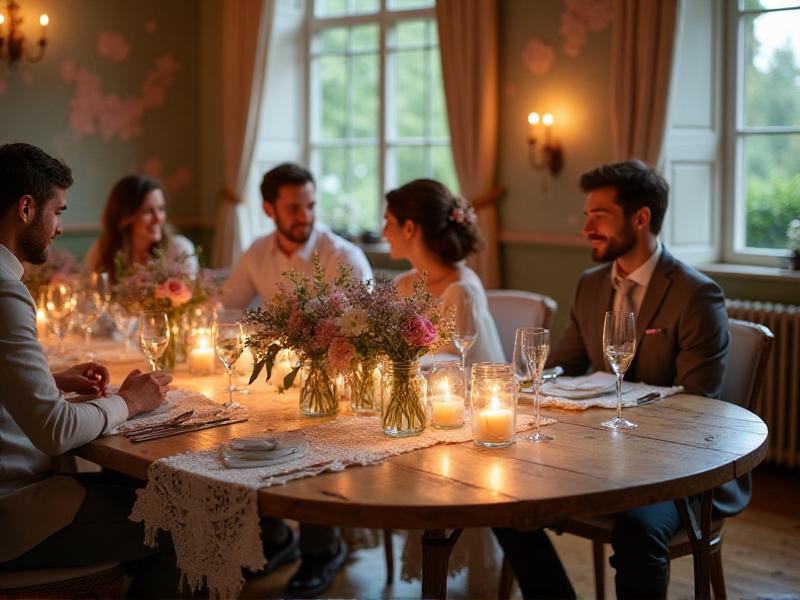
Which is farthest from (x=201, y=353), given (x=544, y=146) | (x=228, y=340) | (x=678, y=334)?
(x=544, y=146)

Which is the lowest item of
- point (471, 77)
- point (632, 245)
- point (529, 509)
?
point (529, 509)

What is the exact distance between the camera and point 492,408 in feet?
7.04

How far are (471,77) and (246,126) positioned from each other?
175 centimetres

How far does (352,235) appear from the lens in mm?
6418

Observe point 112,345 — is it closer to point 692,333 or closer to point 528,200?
point 692,333

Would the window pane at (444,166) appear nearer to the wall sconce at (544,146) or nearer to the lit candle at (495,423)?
the wall sconce at (544,146)

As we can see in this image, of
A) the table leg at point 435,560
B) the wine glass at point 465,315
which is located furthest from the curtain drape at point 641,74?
the table leg at point 435,560

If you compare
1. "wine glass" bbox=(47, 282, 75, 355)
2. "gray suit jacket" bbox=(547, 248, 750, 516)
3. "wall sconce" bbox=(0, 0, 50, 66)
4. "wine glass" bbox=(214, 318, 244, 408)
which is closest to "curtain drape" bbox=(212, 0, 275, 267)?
"wall sconce" bbox=(0, 0, 50, 66)

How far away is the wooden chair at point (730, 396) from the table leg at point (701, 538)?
0.09m

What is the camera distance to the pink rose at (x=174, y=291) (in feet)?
10.1

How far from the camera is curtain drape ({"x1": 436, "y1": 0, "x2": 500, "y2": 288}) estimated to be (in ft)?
17.5

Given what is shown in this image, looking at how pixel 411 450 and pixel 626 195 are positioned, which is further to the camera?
pixel 626 195

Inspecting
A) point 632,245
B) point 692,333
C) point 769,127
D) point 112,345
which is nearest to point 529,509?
point 692,333

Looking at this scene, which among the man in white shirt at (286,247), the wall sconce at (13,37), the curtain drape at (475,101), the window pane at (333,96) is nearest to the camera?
the man in white shirt at (286,247)
